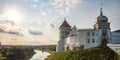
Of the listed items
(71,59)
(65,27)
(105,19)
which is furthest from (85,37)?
(65,27)

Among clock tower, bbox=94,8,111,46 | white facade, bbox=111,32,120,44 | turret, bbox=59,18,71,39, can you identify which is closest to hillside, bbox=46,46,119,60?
clock tower, bbox=94,8,111,46

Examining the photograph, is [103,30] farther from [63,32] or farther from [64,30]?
[63,32]

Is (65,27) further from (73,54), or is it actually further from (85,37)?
(73,54)

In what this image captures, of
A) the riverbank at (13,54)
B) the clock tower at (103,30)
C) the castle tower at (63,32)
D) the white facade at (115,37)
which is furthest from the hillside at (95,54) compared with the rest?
the riverbank at (13,54)

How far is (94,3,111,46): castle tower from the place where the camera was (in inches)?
2675

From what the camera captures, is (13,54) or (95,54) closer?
(95,54)

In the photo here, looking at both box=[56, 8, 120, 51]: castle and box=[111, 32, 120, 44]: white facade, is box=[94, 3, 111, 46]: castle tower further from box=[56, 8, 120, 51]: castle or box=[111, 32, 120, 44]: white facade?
box=[111, 32, 120, 44]: white facade

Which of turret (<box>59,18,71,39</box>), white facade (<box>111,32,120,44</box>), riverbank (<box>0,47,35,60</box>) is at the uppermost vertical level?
turret (<box>59,18,71,39</box>)

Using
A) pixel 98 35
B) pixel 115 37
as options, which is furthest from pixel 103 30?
pixel 115 37

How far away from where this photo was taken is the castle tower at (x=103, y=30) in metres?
67.9

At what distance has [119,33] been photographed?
227 feet

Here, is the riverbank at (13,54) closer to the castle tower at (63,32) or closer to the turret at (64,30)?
the castle tower at (63,32)

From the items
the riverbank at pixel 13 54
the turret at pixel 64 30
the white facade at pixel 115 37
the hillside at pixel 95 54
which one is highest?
the turret at pixel 64 30

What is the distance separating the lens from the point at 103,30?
223 feet
